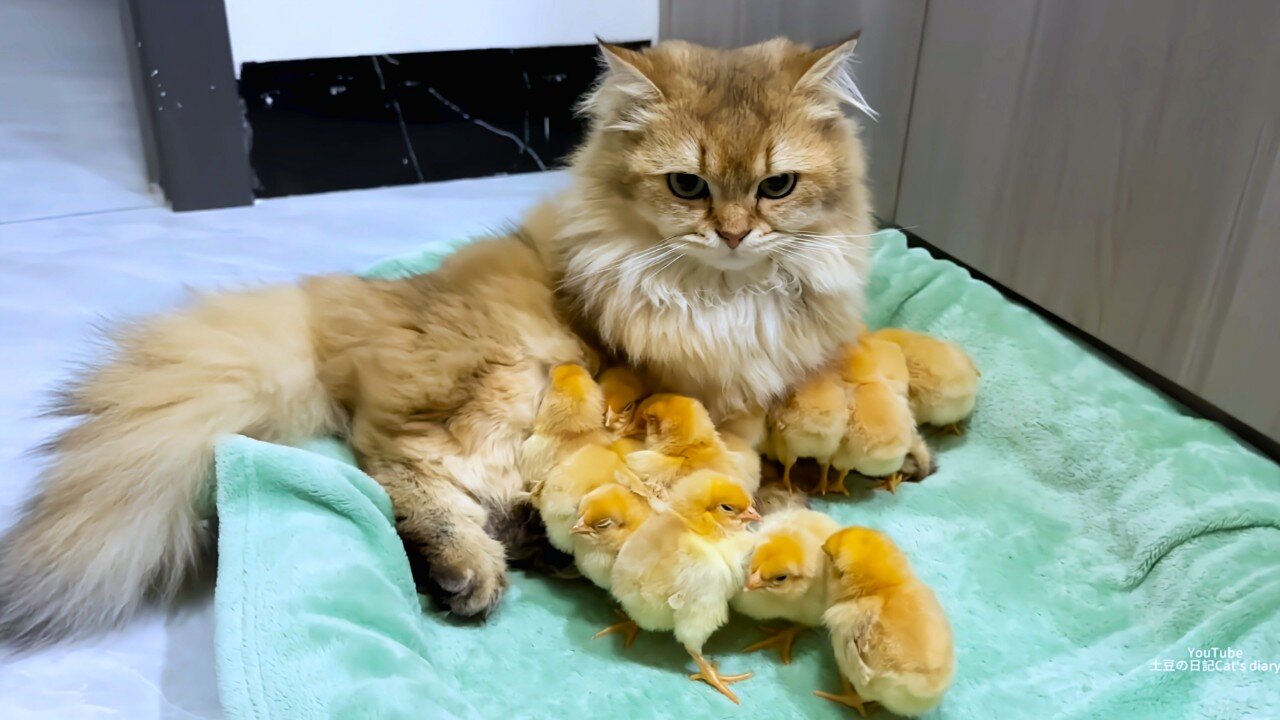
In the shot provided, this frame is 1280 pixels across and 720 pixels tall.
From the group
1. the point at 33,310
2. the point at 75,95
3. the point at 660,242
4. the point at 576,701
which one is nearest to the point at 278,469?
the point at 576,701

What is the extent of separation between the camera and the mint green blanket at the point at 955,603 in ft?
3.41

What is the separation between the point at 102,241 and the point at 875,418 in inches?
81.2

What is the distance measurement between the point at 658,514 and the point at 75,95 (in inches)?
119

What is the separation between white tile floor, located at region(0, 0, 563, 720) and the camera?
1180mm

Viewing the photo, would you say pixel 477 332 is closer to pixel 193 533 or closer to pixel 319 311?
pixel 319 311

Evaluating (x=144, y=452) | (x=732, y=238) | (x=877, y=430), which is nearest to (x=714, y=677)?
(x=877, y=430)

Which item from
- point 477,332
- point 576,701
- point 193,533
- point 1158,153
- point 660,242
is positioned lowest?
point 576,701

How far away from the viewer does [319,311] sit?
1.42 m

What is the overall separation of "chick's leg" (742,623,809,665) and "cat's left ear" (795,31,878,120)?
0.76 meters


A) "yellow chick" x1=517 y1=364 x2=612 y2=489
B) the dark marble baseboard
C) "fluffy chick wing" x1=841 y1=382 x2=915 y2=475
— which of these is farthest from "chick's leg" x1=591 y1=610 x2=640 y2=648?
the dark marble baseboard

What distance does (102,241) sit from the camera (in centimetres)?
236

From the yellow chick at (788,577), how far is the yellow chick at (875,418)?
0.24 metres

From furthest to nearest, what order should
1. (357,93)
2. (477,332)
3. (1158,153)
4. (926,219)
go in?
(357,93), (926,219), (1158,153), (477,332)

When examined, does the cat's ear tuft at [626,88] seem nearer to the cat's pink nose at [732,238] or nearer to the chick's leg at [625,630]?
the cat's pink nose at [732,238]
